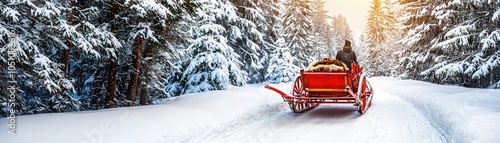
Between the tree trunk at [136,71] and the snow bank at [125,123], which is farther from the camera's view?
the tree trunk at [136,71]

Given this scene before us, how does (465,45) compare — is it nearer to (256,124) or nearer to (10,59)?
(256,124)

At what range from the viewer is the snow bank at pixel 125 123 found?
550 cm

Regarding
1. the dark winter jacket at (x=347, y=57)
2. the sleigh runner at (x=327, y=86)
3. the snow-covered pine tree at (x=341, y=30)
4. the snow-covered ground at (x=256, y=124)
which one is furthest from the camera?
the snow-covered pine tree at (x=341, y=30)

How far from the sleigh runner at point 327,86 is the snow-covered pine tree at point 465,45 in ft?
23.9

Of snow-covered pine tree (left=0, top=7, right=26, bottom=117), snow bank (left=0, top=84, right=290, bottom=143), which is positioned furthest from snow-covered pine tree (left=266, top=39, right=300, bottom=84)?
snow-covered pine tree (left=0, top=7, right=26, bottom=117)

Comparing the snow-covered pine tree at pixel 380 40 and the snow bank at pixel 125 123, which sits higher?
the snow-covered pine tree at pixel 380 40

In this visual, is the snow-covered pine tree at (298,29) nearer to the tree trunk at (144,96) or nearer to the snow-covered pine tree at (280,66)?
the snow-covered pine tree at (280,66)

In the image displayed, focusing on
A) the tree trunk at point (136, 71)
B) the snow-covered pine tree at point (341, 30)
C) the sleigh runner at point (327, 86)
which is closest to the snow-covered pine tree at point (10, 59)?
the tree trunk at point (136, 71)

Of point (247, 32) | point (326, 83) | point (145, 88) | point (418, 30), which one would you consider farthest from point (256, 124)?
point (418, 30)

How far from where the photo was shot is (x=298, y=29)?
30781 mm

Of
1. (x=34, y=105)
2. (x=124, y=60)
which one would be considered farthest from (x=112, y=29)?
(x=34, y=105)

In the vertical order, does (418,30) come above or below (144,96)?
above

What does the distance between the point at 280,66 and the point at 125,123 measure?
18046 millimetres

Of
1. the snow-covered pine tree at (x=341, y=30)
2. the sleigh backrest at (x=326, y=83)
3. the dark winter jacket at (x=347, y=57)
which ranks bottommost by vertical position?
the sleigh backrest at (x=326, y=83)
